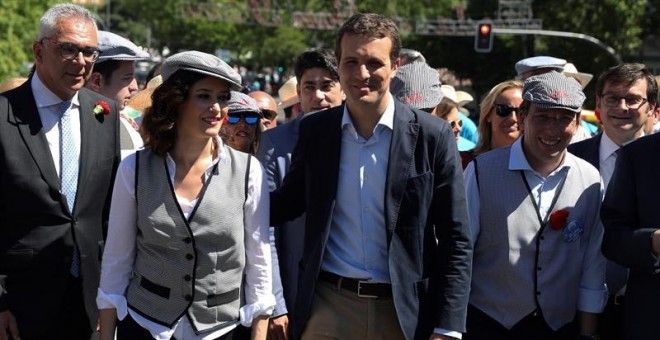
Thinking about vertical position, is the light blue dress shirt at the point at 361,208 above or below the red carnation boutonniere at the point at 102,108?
below

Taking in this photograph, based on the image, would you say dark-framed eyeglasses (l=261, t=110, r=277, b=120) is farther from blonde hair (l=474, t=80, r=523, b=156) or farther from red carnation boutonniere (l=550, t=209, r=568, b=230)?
red carnation boutonniere (l=550, t=209, r=568, b=230)

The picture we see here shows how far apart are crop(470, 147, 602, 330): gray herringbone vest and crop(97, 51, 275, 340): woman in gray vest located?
1.26 metres

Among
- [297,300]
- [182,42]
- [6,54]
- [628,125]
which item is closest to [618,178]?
[628,125]

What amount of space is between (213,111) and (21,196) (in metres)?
1.16

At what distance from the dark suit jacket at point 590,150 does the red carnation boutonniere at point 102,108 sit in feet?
9.13

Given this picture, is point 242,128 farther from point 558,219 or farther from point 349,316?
point 558,219

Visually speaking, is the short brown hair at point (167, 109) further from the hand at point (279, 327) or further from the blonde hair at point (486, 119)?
the blonde hair at point (486, 119)

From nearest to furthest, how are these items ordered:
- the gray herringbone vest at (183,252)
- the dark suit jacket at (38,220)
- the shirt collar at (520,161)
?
the gray herringbone vest at (183,252), the dark suit jacket at (38,220), the shirt collar at (520,161)

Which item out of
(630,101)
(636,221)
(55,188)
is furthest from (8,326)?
(630,101)

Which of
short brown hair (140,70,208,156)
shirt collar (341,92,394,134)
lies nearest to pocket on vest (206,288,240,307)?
short brown hair (140,70,208,156)

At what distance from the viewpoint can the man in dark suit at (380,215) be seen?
4.92m

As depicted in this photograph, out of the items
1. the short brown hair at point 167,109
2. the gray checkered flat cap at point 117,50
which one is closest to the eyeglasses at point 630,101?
the short brown hair at point 167,109

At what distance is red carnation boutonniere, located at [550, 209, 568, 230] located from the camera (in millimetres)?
5414

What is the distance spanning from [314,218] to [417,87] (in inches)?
74.3
